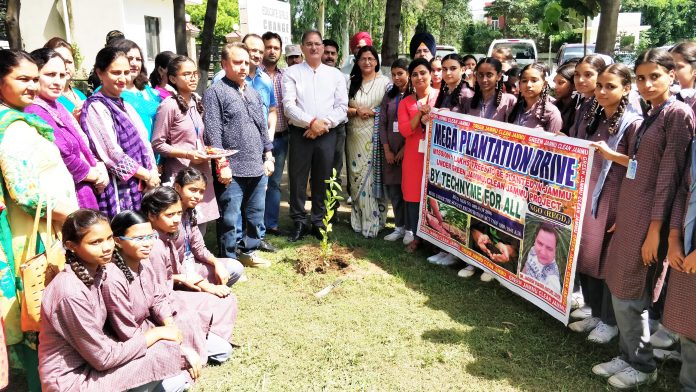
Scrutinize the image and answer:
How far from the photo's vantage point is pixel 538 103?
4.11m

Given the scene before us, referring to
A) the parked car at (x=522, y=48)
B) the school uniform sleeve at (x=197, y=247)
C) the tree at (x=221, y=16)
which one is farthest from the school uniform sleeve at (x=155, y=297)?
the tree at (x=221, y=16)

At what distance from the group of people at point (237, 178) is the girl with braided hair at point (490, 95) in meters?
0.02

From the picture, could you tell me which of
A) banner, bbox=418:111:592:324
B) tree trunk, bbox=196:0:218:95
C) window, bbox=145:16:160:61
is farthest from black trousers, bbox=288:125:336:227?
window, bbox=145:16:160:61

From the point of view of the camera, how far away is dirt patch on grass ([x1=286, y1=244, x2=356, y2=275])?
480cm

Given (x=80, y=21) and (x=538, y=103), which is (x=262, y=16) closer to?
(x=538, y=103)

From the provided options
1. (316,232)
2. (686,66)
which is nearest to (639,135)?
(686,66)

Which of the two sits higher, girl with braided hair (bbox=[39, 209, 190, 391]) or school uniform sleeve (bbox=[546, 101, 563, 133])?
school uniform sleeve (bbox=[546, 101, 563, 133])

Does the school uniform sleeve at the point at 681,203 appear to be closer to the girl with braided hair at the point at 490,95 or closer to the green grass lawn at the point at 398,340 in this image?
the green grass lawn at the point at 398,340

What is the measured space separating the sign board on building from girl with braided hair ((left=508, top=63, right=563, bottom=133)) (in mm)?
5145

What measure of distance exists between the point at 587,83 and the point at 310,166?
2.77 meters

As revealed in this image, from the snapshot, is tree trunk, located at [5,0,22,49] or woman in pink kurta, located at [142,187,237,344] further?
tree trunk, located at [5,0,22,49]

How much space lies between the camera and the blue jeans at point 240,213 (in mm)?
4676

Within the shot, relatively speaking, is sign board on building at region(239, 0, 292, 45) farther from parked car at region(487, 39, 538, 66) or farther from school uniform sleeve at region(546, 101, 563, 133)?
parked car at region(487, 39, 538, 66)

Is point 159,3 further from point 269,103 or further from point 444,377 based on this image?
point 444,377
